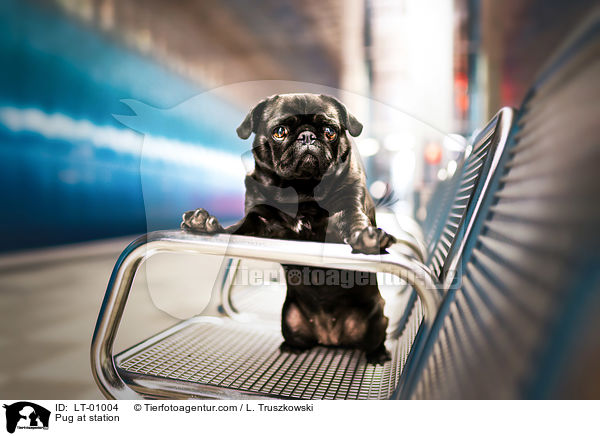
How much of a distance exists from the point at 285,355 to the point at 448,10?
190cm

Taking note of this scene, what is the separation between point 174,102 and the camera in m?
0.74

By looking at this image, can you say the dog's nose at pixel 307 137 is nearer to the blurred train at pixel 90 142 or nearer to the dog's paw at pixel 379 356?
the blurred train at pixel 90 142

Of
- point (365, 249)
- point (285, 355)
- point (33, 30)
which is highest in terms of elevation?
point (33, 30)

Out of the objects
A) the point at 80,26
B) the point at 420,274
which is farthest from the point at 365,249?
the point at 80,26

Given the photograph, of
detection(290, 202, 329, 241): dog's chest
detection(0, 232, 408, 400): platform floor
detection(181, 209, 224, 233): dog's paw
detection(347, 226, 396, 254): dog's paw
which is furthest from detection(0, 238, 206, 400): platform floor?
detection(347, 226, 396, 254): dog's paw

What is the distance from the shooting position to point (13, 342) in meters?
1.11

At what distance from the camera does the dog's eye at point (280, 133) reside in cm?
65

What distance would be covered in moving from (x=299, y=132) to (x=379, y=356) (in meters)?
0.39

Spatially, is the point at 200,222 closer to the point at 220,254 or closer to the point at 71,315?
the point at 220,254

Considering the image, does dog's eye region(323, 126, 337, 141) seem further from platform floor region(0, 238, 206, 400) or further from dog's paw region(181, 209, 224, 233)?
platform floor region(0, 238, 206, 400)

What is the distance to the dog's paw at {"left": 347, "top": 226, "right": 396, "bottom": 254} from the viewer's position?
47 centimetres

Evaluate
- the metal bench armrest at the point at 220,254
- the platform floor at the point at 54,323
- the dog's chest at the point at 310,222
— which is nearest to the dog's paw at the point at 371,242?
the metal bench armrest at the point at 220,254
